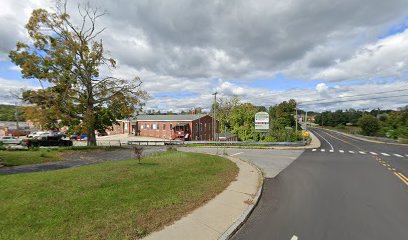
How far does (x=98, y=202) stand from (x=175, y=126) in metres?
43.5

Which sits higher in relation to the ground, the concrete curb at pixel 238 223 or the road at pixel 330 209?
the concrete curb at pixel 238 223

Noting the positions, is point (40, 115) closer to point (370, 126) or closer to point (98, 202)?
point (98, 202)

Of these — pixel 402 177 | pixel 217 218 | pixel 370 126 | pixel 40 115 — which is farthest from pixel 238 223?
pixel 370 126

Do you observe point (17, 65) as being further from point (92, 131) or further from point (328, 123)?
point (328, 123)

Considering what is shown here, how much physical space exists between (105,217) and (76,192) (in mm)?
2455

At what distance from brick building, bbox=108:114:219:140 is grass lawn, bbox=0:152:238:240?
3879 centimetres

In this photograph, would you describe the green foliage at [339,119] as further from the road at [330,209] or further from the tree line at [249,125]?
the road at [330,209]

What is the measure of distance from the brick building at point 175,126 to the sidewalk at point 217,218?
132 ft

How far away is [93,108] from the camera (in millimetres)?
23859

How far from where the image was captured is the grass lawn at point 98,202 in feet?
16.1

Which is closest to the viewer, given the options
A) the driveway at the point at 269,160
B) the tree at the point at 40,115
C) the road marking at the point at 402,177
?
the road marking at the point at 402,177

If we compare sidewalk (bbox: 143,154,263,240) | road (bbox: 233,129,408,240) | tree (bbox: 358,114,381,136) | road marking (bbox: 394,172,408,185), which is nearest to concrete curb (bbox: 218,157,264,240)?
sidewalk (bbox: 143,154,263,240)

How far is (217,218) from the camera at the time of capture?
612cm

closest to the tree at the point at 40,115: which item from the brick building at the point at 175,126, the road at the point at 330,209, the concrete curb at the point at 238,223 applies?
the road at the point at 330,209
